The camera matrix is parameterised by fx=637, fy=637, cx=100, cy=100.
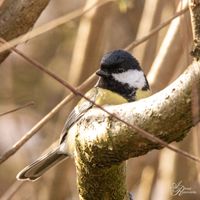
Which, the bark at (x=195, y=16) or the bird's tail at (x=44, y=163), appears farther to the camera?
the bird's tail at (x=44, y=163)

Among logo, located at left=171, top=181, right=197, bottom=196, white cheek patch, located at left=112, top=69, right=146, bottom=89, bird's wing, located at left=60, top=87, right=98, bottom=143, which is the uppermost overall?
white cheek patch, located at left=112, top=69, right=146, bottom=89

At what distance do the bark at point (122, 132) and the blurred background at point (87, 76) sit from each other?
25cm

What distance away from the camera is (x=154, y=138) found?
1235 mm

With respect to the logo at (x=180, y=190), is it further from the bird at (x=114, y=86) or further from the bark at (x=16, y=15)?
the bark at (x=16, y=15)

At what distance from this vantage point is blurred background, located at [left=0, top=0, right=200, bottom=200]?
2619 mm

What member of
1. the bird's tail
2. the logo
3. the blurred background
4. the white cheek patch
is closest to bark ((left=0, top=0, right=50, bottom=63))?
the blurred background

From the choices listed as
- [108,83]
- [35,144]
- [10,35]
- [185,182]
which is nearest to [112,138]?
[10,35]

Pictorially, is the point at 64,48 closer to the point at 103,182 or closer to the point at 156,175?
the point at 156,175

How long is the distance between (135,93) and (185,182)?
26.8 inches

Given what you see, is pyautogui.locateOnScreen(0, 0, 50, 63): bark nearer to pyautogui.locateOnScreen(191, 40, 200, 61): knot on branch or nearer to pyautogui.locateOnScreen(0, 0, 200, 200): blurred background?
pyautogui.locateOnScreen(0, 0, 200, 200): blurred background

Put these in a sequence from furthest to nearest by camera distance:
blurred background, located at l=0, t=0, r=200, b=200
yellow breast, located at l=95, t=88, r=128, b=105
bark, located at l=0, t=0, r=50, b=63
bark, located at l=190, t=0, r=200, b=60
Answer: blurred background, located at l=0, t=0, r=200, b=200 < yellow breast, located at l=95, t=88, r=128, b=105 < bark, located at l=0, t=0, r=50, b=63 < bark, located at l=190, t=0, r=200, b=60

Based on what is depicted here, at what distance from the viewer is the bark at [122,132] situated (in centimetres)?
125

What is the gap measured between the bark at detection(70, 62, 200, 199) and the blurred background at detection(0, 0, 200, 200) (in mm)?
249

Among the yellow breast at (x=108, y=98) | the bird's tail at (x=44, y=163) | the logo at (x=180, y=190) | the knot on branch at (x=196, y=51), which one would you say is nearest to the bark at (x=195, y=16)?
the knot on branch at (x=196, y=51)
